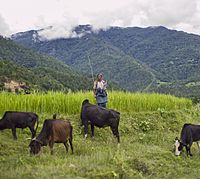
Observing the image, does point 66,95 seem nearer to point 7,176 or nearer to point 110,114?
point 110,114

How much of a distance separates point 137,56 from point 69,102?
150m

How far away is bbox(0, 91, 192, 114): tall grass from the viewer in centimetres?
1468

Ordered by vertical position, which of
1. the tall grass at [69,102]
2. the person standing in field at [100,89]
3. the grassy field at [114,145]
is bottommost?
the grassy field at [114,145]

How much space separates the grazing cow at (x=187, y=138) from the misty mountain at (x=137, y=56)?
62039 mm

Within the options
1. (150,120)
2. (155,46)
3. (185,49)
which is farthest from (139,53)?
(150,120)

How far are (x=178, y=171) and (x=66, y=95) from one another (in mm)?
6754

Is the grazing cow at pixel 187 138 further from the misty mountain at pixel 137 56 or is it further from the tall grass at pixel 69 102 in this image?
the misty mountain at pixel 137 56

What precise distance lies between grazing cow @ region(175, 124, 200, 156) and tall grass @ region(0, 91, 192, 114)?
4.69m

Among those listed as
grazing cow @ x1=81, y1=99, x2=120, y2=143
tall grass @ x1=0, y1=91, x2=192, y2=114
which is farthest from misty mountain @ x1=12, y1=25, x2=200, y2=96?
grazing cow @ x1=81, y1=99, x2=120, y2=143

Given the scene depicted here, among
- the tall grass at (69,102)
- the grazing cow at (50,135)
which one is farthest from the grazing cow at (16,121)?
the tall grass at (69,102)

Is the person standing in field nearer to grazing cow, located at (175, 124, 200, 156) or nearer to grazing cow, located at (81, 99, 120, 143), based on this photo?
grazing cow, located at (81, 99, 120, 143)

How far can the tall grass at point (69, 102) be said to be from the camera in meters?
14.7

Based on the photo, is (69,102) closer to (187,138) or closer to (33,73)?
(187,138)

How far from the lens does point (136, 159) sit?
10258 mm
